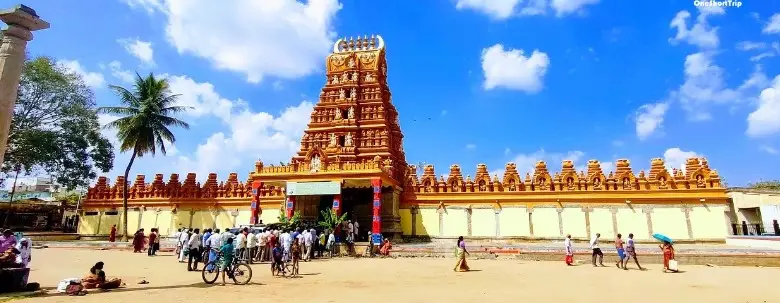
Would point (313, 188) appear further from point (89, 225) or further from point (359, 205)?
point (89, 225)

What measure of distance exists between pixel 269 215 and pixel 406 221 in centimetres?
978

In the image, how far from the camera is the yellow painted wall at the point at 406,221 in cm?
2814

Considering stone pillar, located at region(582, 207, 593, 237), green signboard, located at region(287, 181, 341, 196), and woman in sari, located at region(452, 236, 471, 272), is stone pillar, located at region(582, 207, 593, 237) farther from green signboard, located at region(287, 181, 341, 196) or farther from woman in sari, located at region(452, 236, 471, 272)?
green signboard, located at region(287, 181, 341, 196)

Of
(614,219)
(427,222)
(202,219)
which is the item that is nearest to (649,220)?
(614,219)

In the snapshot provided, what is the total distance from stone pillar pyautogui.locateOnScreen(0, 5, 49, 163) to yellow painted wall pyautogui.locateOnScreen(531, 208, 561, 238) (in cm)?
2468

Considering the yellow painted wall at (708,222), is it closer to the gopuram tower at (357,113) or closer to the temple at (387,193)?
the temple at (387,193)

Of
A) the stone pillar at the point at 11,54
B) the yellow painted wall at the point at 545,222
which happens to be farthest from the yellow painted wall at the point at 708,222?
the stone pillar at the point at 11,54

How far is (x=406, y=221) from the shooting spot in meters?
28.4

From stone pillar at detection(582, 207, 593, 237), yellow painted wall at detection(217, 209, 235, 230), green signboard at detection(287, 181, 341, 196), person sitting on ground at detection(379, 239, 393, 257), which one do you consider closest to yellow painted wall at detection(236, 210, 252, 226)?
yellow painted wall at detection(217, 209, 235, 230)

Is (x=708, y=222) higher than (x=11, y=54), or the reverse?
(x=11, y=54)

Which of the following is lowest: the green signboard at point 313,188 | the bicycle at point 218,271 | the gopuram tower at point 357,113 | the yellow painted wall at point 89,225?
the bicycle at point 218,271

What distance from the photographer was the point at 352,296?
9766 mm

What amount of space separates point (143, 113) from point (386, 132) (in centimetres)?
1772

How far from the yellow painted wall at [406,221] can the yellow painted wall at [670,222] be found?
1434 cm
